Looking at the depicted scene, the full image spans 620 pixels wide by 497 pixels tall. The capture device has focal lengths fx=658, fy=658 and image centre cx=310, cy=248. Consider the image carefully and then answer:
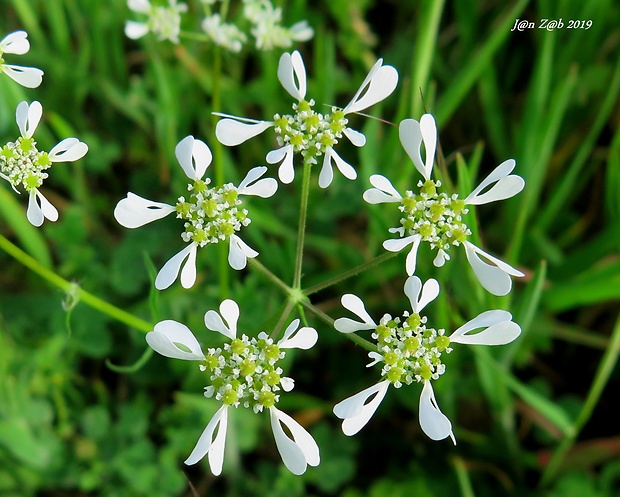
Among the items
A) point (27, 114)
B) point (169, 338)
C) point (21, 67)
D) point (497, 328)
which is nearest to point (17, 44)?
point (21, 67)

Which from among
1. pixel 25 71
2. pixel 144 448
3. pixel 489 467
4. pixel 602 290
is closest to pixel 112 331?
pixel 144 448

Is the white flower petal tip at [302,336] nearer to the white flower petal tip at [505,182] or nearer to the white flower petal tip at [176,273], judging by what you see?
the white flower petal tip at [176,273]

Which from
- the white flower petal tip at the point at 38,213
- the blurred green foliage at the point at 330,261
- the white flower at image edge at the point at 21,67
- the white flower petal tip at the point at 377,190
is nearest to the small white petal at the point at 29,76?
the white flower at image edge at the point at 21,67

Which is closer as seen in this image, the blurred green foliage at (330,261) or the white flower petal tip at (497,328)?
the white flower petal tip at (497,328)

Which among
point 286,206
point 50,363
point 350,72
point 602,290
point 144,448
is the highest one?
point 350,72

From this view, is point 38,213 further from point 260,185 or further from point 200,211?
point 260,185

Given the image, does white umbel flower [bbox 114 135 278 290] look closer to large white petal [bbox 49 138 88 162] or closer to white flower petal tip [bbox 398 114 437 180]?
large white petal [bbox 49 138 88 162]

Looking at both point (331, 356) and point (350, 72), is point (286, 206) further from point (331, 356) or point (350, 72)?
point (350, 72)
